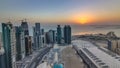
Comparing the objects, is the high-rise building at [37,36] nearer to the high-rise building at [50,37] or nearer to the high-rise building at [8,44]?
the high-rise building at [50,37]

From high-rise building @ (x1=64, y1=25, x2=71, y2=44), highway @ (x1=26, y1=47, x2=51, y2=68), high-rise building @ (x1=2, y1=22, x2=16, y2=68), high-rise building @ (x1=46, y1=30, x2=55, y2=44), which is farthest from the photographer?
high-rise building @ (x1=46, y1=30, x2=55, y2=44)

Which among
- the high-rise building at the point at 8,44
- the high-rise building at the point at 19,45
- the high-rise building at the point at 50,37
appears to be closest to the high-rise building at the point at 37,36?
the high-rise building at the point at 50,37

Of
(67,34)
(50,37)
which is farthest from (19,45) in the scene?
(50,37)

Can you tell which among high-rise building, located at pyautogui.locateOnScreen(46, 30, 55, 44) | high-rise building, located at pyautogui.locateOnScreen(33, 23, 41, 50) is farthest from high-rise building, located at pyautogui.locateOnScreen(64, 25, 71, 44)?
high-rise building, located at pyautogui.locateOnScreen(33, 23, 41, 50)

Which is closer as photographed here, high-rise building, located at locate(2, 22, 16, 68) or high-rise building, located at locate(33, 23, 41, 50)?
high-rise building, located at locate(2, 22, 16, 68)

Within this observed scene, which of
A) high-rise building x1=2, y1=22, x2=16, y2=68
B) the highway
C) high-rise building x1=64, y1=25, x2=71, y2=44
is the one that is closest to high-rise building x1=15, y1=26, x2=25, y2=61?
the highway

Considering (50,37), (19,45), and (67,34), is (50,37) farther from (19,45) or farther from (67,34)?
(19,45)

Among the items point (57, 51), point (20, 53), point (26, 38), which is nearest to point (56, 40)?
point (57, 51)

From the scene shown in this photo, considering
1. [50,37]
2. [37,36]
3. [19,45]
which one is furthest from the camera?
[50,37]

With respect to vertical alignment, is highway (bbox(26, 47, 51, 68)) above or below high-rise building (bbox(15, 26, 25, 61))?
below

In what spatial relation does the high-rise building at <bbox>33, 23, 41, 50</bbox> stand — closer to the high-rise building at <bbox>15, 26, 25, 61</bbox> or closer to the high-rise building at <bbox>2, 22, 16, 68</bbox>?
the high-rise building at <bbox>15, 26, 25, 61</bbox>

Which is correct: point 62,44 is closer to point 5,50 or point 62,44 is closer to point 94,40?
point 94,40

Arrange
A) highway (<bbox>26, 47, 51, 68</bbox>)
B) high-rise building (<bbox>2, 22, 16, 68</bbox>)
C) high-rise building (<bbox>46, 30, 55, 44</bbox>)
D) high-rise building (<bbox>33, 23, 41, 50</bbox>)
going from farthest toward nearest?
high-rise building (<bbox>46, 30, 55, 44</bbox>) → high-rise building (<bbox>33, 23, 41, 50</bbox>) → highway (<bbox>26, 47, 51, 68</bbox>) → high-rise building (<bbox>2, 22, 16, 68</bbox>)
